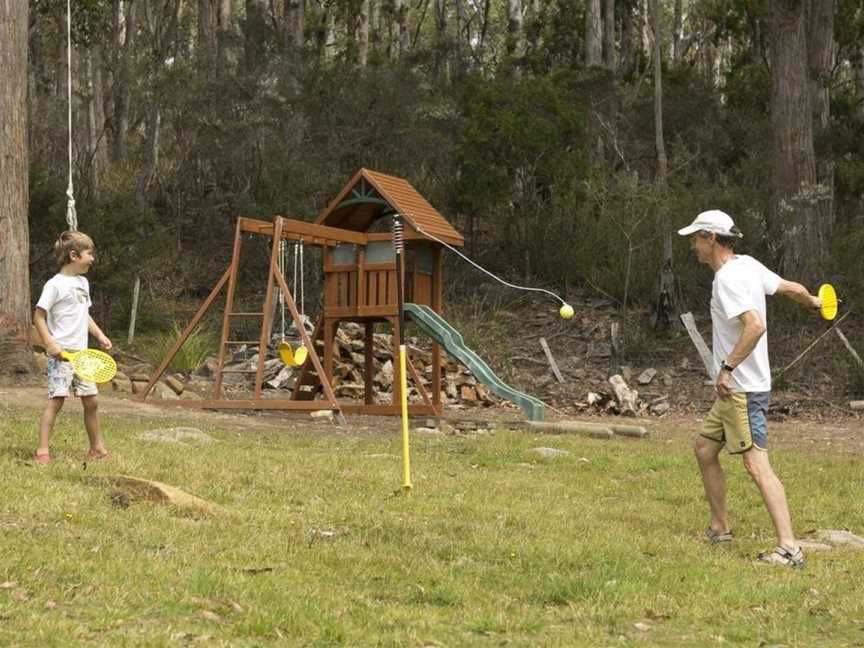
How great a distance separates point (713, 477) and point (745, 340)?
1.04m

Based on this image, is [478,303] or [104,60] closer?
[478,303]

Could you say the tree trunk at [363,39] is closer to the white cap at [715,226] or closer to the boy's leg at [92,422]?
the boy's leg at [92,422]

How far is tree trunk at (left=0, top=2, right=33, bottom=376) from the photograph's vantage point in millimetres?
19484

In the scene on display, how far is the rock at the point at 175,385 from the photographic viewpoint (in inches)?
806

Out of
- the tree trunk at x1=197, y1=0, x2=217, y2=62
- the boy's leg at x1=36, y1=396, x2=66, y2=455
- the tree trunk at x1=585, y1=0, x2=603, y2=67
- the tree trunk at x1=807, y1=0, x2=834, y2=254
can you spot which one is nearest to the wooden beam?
the boy's leg at x1=36, y1=396, x2=66, y2=455

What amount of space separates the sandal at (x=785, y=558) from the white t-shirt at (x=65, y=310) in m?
5.04

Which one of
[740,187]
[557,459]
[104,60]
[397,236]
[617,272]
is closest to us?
[397,236]

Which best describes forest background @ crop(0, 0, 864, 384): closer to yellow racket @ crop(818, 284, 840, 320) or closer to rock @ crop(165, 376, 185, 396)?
rock @ crop(165, 376, 185, 396)

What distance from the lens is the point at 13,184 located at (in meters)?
19.7

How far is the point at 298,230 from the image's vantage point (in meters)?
17.4

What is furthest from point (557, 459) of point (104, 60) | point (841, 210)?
point (104, 60)

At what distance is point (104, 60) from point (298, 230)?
20.9m

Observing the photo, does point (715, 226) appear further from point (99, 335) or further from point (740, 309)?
point (99, 335)

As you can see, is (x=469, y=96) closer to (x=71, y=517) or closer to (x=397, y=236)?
(x=397, y=236)
